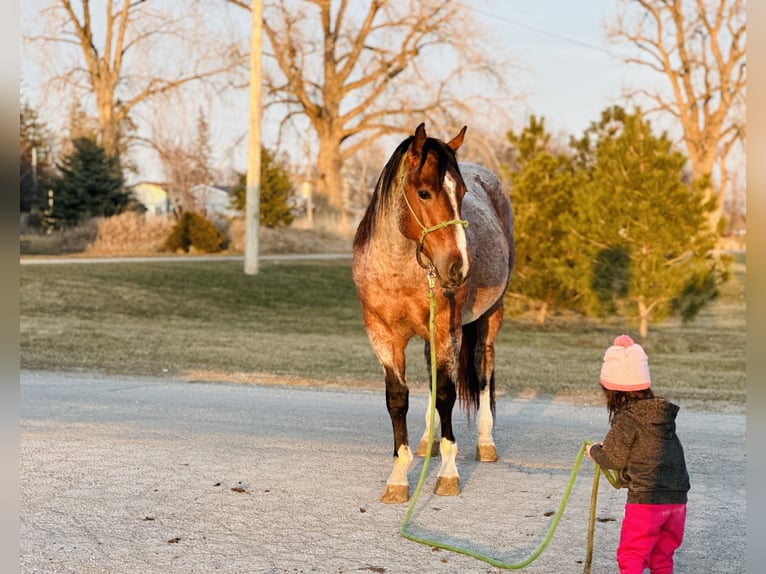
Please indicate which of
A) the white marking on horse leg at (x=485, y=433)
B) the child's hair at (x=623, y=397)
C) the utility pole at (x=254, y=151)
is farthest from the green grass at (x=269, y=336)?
the child's hair at (x=623, y=397)

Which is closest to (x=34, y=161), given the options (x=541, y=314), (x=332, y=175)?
(x=332, y=175)

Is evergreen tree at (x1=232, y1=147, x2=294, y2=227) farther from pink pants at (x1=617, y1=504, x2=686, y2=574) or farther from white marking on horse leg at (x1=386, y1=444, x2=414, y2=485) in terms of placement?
pink pants at (x1=617, y1=504, x2=686, y2=574)

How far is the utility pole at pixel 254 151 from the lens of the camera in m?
27.6

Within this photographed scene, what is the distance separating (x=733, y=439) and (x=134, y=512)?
626cm

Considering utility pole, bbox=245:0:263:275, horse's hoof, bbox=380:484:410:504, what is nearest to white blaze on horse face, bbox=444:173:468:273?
horse's hoof, bbox=380:484:410:504

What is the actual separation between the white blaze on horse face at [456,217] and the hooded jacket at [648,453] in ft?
4.77

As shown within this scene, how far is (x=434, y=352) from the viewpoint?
6203 mm

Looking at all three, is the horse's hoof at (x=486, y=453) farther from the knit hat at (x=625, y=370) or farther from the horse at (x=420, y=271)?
the knit hat at (x=625, y=370)

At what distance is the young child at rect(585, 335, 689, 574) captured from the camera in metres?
4.45

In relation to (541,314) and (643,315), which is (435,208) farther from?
(541,314)

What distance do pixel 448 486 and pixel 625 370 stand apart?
2.19 metres

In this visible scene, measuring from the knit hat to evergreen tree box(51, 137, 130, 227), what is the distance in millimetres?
33543

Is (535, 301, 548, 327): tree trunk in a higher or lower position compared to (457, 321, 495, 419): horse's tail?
lower

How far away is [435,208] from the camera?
5758 millimetres
